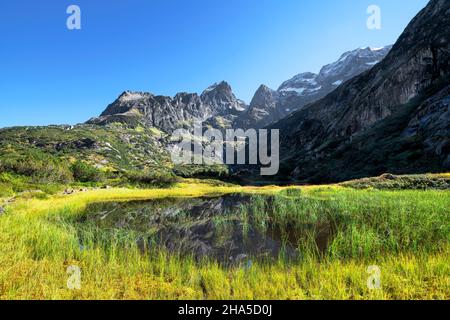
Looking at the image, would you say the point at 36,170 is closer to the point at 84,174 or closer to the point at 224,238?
the point at 84,174

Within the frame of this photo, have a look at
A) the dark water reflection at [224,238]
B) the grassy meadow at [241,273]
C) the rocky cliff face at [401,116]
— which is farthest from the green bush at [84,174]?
the grassy meadow at [241,273]

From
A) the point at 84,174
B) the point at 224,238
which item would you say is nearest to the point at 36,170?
the point at 84,174

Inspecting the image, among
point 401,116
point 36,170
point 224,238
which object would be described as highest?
point 401,116

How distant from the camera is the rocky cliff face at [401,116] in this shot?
66300 mm

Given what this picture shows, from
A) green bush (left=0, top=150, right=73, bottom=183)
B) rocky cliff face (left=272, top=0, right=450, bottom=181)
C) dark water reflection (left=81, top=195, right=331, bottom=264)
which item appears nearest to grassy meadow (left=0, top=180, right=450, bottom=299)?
dark water reflection (left=81, top=195, right=331, bottom=264)

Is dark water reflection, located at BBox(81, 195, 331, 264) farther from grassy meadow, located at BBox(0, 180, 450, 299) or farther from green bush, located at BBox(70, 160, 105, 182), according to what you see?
green bush, located at BBox(70, 160, 105, 182)

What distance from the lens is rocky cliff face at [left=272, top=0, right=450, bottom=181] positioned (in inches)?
2610

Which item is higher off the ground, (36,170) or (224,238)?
(36,170)

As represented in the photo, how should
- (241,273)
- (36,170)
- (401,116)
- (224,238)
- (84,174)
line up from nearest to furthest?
(241,273)
(224,238)
(36,170)
(84,174)
(401,116)

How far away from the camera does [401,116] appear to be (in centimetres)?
9475

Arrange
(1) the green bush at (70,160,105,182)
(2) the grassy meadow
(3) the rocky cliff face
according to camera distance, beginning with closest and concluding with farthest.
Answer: (2) the grassy meadow
(3) the rocky cliff face
(1) the green bush at (70,160,105,182)

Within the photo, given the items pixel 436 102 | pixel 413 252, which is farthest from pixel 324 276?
pixel 436 102

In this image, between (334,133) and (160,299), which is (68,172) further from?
(334,133)

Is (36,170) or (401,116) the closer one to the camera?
(36,170)
